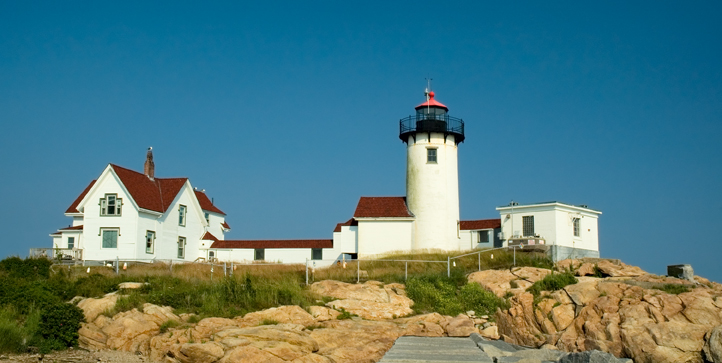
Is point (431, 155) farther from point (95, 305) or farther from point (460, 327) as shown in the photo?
point (95, 305)

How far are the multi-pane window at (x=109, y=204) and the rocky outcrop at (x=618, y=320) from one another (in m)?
20.9

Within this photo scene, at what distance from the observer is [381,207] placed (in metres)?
40.9

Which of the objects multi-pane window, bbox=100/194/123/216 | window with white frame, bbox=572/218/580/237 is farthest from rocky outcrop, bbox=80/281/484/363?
multi-pane window, bbox=100/194/123/216

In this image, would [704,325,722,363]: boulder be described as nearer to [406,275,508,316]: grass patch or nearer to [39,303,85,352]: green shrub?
[406,275,508,316]: grass patch

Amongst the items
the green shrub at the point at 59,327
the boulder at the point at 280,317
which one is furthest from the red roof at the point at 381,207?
the green shrub at the point at 59,327

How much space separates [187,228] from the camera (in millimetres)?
40719

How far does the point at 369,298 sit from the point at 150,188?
18211 mm

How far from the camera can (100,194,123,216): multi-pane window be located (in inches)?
1449

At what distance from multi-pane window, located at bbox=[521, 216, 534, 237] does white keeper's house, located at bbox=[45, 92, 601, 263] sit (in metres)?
0.05

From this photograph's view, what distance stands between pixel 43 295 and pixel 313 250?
1874cm

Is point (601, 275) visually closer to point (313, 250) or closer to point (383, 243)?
point (383, 243)

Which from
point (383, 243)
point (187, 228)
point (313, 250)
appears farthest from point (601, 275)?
point (187, 228)

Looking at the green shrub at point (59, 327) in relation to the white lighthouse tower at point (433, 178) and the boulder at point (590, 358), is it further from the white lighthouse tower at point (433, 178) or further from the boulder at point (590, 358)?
the white lighthouse tower at point (433, 178)

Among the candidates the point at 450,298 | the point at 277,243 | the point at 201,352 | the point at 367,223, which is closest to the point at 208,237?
the point at 277,243
